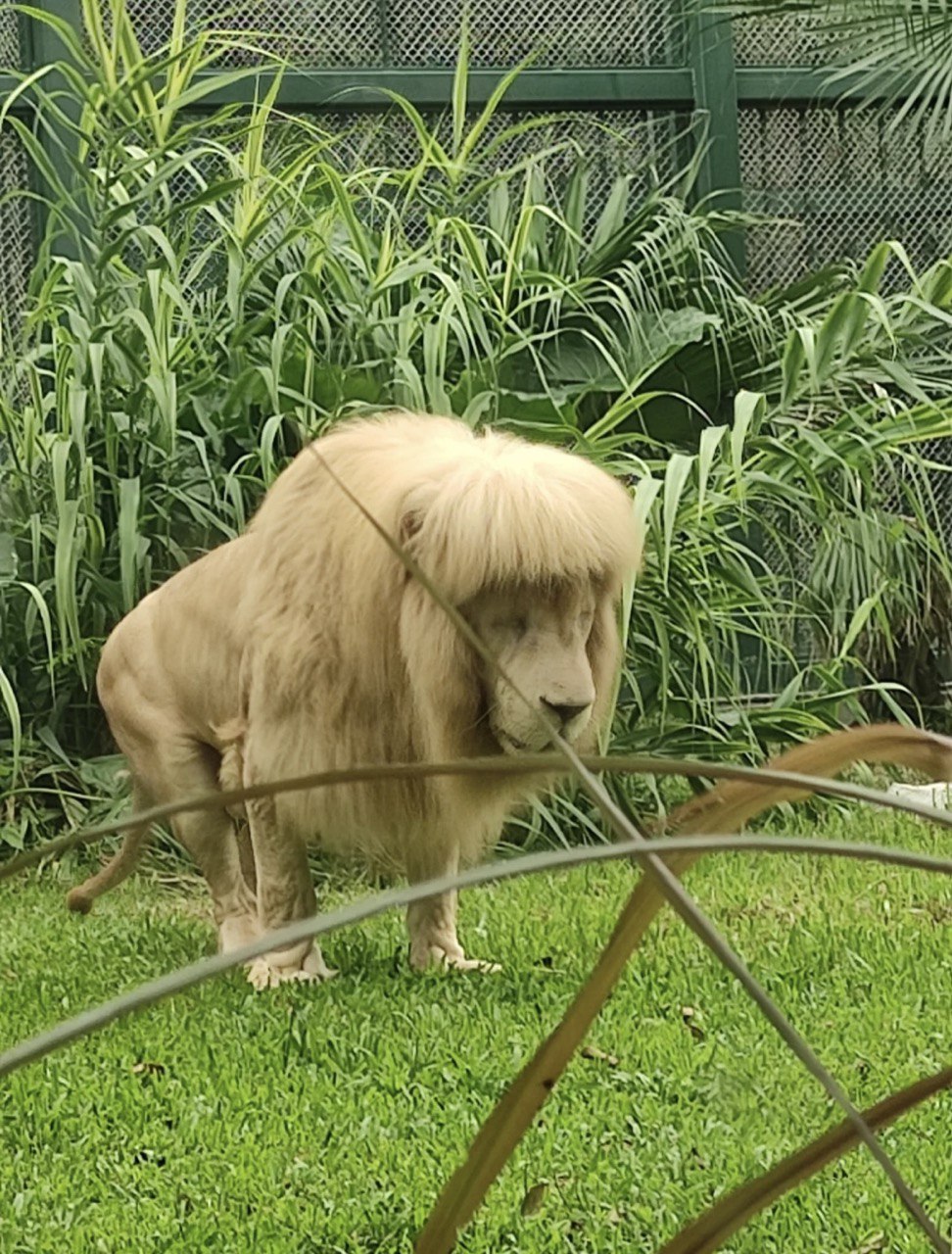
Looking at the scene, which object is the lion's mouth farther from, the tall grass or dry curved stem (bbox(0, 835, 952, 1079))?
dry curved stem (bbox(0, 835, 952, 1079))

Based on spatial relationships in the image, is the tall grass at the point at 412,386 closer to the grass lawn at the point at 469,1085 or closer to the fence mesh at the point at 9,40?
the fence mesh at the point at 9,40

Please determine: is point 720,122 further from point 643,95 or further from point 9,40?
point 9,40

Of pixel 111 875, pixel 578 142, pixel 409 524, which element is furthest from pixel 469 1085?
pixel 578 142

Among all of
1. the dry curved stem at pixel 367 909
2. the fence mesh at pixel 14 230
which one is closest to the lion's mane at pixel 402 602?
the dry curved stem at pixel 367 909

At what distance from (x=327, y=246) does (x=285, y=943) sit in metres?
4.73

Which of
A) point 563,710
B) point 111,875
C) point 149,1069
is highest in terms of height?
point 563,710

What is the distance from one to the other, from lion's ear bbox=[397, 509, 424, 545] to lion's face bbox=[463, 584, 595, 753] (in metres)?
0.18

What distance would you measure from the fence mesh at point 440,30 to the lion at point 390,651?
3437 mm

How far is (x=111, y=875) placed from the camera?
12.7 ft

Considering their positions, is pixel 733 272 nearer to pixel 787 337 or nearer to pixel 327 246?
pixel 787 337

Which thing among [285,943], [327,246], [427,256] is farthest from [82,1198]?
[427,256]

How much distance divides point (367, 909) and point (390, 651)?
8.66 feet

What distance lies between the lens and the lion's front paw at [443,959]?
133 inches

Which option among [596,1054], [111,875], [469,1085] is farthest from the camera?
[111,875]
